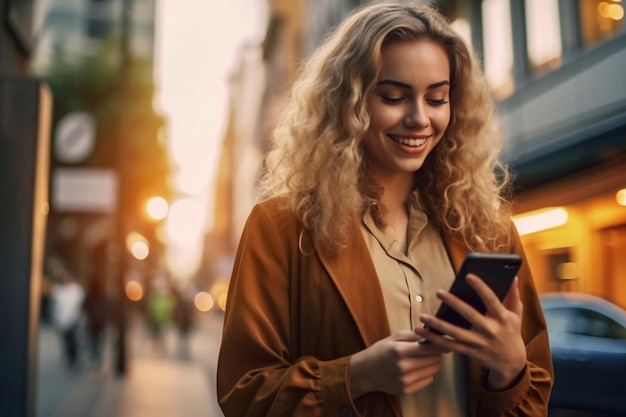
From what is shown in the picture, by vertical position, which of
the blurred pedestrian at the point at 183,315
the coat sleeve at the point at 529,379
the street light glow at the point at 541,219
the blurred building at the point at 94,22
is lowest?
the blurred pedestrian at the point at 183,315

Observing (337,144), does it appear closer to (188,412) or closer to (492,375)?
(492,375)

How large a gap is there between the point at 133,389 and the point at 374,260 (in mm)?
10769

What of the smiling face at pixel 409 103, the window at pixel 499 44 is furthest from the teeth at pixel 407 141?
the window at pixel 499 44

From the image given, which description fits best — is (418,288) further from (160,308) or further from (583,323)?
(160,308)

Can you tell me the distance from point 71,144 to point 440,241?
37.3 ft

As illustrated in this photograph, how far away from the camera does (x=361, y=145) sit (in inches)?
85.4

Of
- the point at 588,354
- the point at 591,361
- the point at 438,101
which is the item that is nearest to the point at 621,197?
the point at 588,354

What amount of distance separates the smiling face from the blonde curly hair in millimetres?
27

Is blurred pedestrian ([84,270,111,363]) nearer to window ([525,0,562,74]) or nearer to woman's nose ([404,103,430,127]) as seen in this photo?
window ([525,0,562,74])

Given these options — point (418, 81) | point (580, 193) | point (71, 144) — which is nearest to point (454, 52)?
point (418, 81)

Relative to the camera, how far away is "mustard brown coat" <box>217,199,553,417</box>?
1897mm

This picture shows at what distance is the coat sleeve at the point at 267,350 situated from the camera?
74.4 inches

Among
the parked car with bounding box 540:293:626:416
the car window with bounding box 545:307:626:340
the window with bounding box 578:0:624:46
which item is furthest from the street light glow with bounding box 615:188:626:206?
the car window with bounding box 545:307:626:340

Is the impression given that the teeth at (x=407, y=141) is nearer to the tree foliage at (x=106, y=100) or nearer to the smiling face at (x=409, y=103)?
the smiling face at (x=409, y=103)
